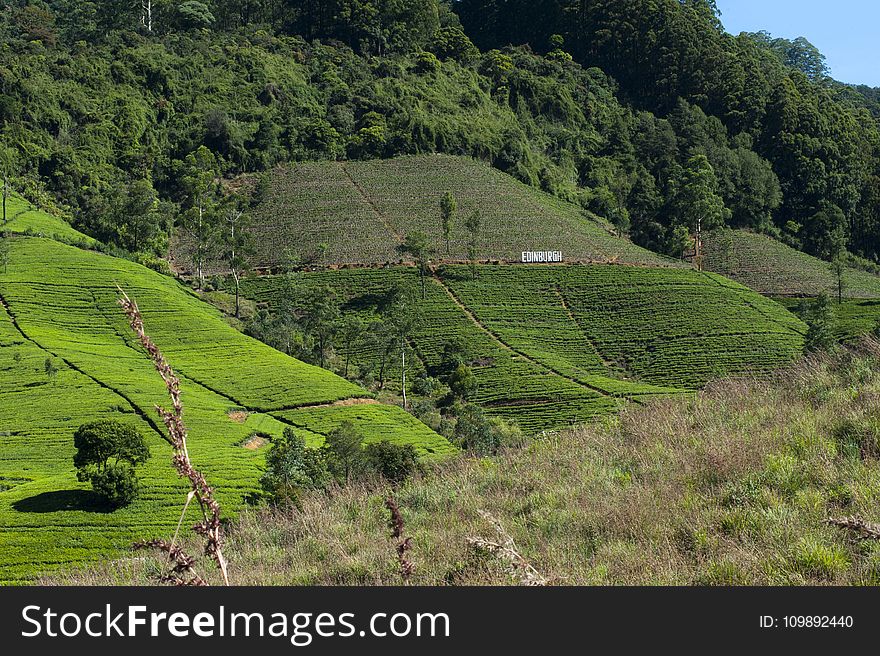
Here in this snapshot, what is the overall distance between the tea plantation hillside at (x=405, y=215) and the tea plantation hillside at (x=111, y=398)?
24.3 m

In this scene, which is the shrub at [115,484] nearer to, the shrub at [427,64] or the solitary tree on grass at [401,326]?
the solitary tree on grass at [401,326]

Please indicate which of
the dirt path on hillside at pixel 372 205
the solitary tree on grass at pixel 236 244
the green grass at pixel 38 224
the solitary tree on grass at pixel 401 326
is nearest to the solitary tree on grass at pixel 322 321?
the solitary tree on grass at pixel 401 326

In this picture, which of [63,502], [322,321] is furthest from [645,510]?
[322,321]

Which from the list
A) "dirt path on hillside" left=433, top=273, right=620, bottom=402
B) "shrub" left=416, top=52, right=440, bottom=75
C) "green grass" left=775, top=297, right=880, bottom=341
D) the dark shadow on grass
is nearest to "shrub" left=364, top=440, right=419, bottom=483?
the dark shadow on grass

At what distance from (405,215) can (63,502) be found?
83.8 m

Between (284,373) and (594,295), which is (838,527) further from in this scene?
(594,295)

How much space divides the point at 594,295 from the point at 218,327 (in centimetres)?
4099

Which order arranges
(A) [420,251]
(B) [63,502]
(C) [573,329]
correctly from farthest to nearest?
(A) [420,251], (C) [573,329], (B) [63,502]

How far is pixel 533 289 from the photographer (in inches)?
3615

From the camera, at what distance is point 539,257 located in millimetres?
99375

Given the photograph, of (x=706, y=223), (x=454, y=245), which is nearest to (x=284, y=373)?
(x=454, y=245)

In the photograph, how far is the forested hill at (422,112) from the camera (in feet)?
395

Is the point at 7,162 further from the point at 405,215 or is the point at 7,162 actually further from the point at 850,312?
the point at 850,312

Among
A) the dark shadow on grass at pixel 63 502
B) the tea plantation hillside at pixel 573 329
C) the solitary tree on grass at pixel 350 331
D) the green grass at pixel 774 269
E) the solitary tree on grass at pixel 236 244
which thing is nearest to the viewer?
the dark shadow on grass at pixel 63 502
